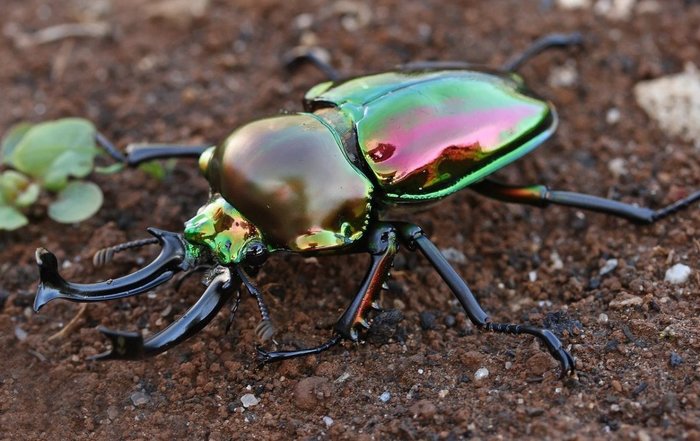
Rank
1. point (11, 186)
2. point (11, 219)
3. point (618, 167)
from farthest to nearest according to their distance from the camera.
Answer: point (618, 167)
point (11, 186)
point (11, 219)

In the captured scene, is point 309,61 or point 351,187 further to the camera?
point 309,61

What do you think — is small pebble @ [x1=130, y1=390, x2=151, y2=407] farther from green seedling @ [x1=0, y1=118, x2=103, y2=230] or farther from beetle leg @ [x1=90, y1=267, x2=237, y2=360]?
green seedling @ [x1=0, y1=118, x2=103, y2=230]

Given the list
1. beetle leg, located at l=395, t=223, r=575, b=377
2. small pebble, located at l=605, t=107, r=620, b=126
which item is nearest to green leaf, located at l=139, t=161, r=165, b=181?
beetle leg, located at l=395, t=223, r=575, b=377

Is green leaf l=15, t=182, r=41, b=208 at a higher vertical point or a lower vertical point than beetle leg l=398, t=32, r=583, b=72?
lower

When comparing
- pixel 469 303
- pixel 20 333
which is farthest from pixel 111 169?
pixel 469 303

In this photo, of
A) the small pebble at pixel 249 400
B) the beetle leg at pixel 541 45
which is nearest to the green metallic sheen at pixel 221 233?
the small pebble at pixel 249 400

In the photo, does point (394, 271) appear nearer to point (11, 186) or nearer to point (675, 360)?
point (675, 360)

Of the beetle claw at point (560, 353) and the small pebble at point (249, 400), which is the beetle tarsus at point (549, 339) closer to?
the beetle claw at point (560, 353)
